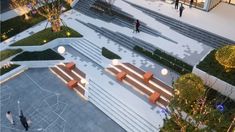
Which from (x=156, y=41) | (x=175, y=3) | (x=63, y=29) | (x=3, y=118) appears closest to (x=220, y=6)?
(x=175, y=3)

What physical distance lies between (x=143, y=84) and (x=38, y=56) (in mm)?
11708

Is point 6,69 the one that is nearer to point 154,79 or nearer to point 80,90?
point 80,90

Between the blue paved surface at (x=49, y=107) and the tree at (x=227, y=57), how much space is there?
9.91m

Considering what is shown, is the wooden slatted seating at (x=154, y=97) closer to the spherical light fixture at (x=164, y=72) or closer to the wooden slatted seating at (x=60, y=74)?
the spherical light fixture at (x=164, y=72)

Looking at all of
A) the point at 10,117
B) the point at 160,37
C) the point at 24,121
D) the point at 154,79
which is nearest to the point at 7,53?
the point at 10,117

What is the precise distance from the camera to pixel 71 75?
29.6 metres

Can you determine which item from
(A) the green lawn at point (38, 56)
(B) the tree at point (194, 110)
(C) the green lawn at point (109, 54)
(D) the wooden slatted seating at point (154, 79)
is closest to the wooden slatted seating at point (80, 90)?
(C) the green lawn at point (109, 54)

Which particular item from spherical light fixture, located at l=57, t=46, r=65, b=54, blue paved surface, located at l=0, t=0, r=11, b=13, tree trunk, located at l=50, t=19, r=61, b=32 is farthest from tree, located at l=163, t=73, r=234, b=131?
blue paved surface, located at l=0, t=0, r=11, b=13

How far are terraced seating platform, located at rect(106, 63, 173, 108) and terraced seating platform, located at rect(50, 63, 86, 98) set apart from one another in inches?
114

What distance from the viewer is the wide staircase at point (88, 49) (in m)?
31.1

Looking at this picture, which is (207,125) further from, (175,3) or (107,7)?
(107,7)

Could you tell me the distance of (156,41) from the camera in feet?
104

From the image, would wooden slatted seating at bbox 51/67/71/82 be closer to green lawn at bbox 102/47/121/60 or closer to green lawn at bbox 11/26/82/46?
green lawn at bbox 11/26/82/46

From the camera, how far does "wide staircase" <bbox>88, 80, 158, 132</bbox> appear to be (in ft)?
80.6
